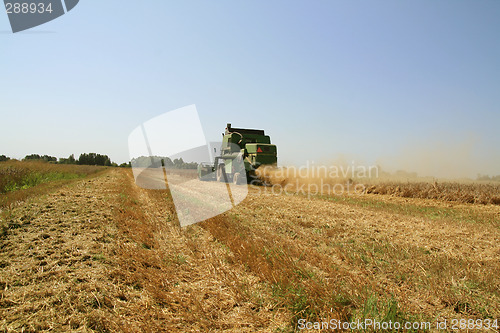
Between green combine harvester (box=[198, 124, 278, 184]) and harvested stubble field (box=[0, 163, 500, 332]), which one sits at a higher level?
green combine harvester (box=[198, 124, 278, 184])

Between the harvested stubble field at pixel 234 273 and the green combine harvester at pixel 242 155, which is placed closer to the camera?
the harvested stubble field at pixel 234 273

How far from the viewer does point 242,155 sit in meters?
16.4

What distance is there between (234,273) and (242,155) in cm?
1306

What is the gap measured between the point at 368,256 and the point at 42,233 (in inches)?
241

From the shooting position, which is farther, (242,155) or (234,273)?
(242,155)

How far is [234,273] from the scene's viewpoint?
347 centimetres

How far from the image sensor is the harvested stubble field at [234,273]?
2570mm

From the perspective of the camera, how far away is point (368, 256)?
4.16 meters

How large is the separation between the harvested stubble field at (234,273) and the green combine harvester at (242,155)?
9496mm

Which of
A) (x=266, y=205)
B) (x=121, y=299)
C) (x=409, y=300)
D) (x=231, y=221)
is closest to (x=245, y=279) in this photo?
(x=121, y=299)

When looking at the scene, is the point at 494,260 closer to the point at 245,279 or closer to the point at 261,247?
the point at 261,247

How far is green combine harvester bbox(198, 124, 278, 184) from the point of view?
52.3 ft

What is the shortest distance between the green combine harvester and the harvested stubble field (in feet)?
31.2

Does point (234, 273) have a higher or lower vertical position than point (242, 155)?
lower
